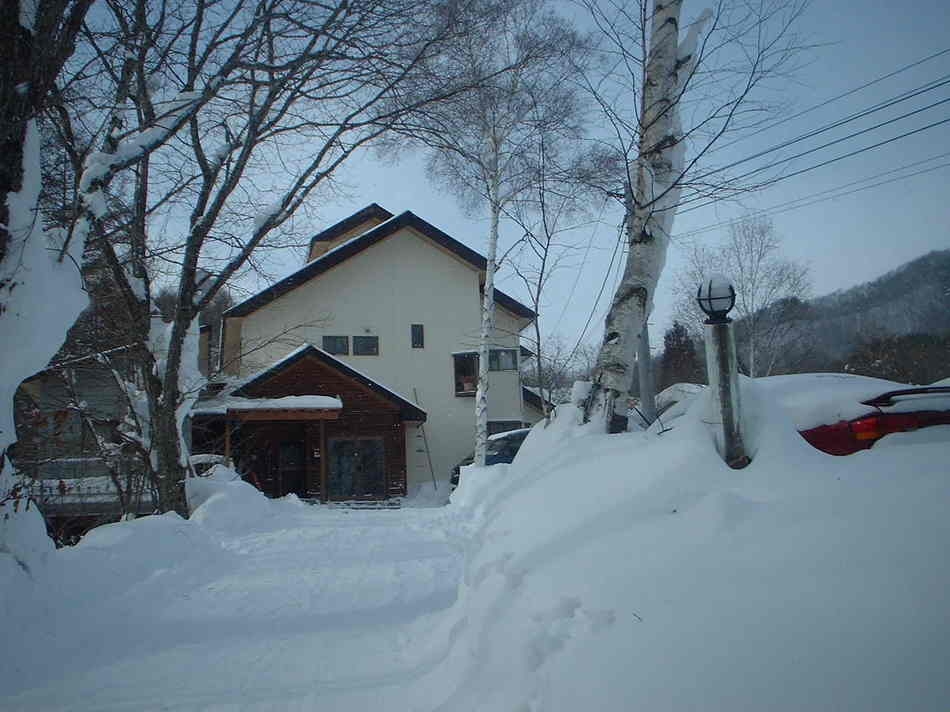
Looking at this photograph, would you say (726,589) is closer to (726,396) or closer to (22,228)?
(726,396)

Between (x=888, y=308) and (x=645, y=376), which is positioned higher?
(x=888, y=308)

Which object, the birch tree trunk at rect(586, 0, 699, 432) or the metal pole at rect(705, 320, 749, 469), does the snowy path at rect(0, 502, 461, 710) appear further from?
the birch tree trunk at rect(586, 0, 699, 432)

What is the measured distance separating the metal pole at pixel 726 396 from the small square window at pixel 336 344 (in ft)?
58.5

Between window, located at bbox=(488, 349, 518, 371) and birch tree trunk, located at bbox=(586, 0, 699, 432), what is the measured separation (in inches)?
617

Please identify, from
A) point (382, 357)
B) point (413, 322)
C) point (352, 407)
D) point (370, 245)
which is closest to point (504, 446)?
point (352, 407)

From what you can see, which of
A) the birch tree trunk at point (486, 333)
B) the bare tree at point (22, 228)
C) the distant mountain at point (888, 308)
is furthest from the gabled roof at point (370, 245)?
the distant mountain at point (888, 308)

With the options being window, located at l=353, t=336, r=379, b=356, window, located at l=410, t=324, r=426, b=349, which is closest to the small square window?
window, located at l=353, t=336, r=379, b=356

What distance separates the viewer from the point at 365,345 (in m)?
20.0

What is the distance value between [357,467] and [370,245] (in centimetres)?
781

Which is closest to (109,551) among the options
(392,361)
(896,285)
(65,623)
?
(65,623)

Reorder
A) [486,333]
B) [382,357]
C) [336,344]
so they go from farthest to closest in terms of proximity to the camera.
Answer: [382,357], [336,344], [486,333]

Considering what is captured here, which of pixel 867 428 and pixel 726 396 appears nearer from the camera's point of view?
pixel 726 396

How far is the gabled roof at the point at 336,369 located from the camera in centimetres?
1667

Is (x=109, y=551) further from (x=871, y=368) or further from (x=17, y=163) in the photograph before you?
(x=871, y=368)
